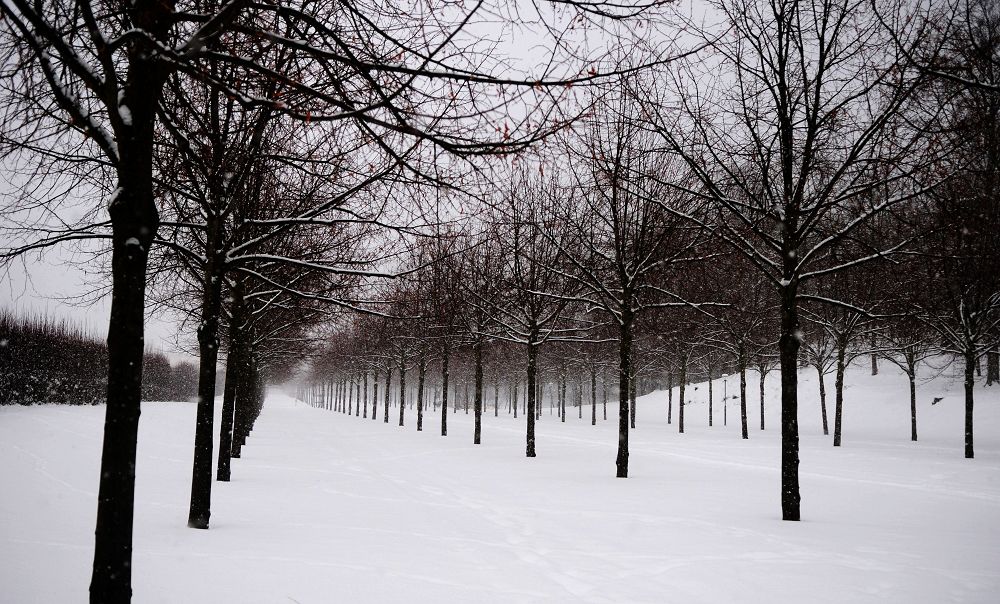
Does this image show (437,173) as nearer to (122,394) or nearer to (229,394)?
(122,394)

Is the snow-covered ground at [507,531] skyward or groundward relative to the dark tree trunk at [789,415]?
groundward

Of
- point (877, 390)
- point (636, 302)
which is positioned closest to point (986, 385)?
point (877, 390)

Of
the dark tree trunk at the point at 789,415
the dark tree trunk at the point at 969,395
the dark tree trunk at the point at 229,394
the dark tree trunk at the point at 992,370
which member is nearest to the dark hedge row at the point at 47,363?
the dark tree trunk at the point at 229,394

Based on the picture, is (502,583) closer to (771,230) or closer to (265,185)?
(265,185)

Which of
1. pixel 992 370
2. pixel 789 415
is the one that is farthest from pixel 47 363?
pixel 992 370

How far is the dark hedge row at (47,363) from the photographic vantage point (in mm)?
29094

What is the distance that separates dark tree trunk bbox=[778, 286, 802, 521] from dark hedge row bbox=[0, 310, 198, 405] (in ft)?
121

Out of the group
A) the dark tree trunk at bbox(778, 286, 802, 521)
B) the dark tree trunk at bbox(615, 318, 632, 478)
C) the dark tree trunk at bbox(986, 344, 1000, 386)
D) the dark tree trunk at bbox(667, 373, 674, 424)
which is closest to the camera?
the dark tree trunk at bbox(778, 286, 802, 521)

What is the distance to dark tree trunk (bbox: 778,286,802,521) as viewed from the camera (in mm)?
7676

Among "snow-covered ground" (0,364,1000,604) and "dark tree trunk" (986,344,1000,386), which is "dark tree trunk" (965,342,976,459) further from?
"dark tree trunk" (986,344,1000,386)

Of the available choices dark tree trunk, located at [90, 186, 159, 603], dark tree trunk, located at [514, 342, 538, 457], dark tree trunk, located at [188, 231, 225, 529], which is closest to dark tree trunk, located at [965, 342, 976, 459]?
dark tree trunk, located at [514, 342, 538, 457]

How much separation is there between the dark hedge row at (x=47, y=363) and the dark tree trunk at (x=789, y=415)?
37014 mm

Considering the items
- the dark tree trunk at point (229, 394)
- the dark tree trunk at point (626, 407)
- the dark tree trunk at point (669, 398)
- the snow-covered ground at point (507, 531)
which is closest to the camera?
the snow-covered ground at point (507, 531)

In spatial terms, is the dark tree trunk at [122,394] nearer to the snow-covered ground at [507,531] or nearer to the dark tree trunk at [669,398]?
the snow-covered ground at [507,531]
